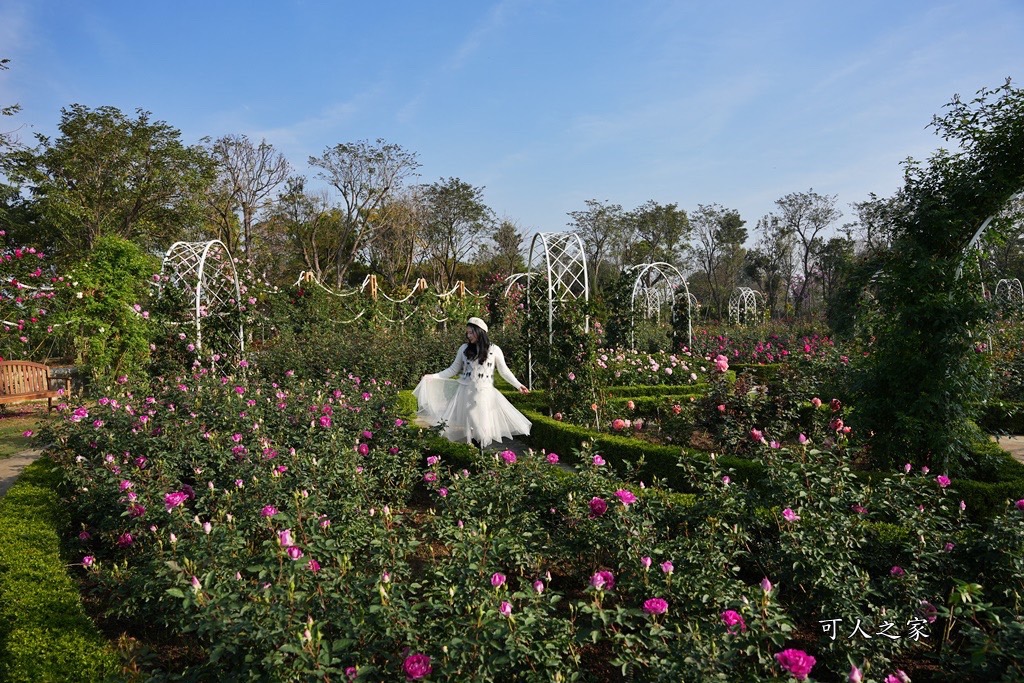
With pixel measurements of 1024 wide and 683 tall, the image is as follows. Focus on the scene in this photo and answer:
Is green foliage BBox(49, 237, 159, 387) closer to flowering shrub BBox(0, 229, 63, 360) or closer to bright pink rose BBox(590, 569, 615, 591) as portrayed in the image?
flowering shrub BBox(0, 229, 63, 360)

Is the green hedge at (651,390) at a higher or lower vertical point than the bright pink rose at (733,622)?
higher

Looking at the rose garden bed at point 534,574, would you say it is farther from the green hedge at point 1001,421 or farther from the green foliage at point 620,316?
the green foliage at point 620,316

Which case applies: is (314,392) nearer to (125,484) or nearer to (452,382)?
(452,382)

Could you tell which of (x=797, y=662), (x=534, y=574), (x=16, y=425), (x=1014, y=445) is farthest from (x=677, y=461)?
(x=16, y=425)

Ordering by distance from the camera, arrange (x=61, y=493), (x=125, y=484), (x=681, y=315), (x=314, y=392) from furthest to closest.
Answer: (x=681, y=315) → (x=314, y=392) → (x=61, y=493) → (x=125, y=484)

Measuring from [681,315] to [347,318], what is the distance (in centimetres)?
749

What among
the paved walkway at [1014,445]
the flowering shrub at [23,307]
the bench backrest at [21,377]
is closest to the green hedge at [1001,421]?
the paved walkway at [1014,445]

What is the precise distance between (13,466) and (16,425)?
2.90m

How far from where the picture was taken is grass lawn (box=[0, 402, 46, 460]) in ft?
22.9

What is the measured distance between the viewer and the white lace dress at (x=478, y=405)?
6.14 meters

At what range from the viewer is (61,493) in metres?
4.57

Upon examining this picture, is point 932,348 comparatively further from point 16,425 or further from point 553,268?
point 16,425

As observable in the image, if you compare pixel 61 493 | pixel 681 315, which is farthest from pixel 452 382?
pixel 681 315

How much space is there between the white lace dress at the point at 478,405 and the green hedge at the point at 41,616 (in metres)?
3.17
